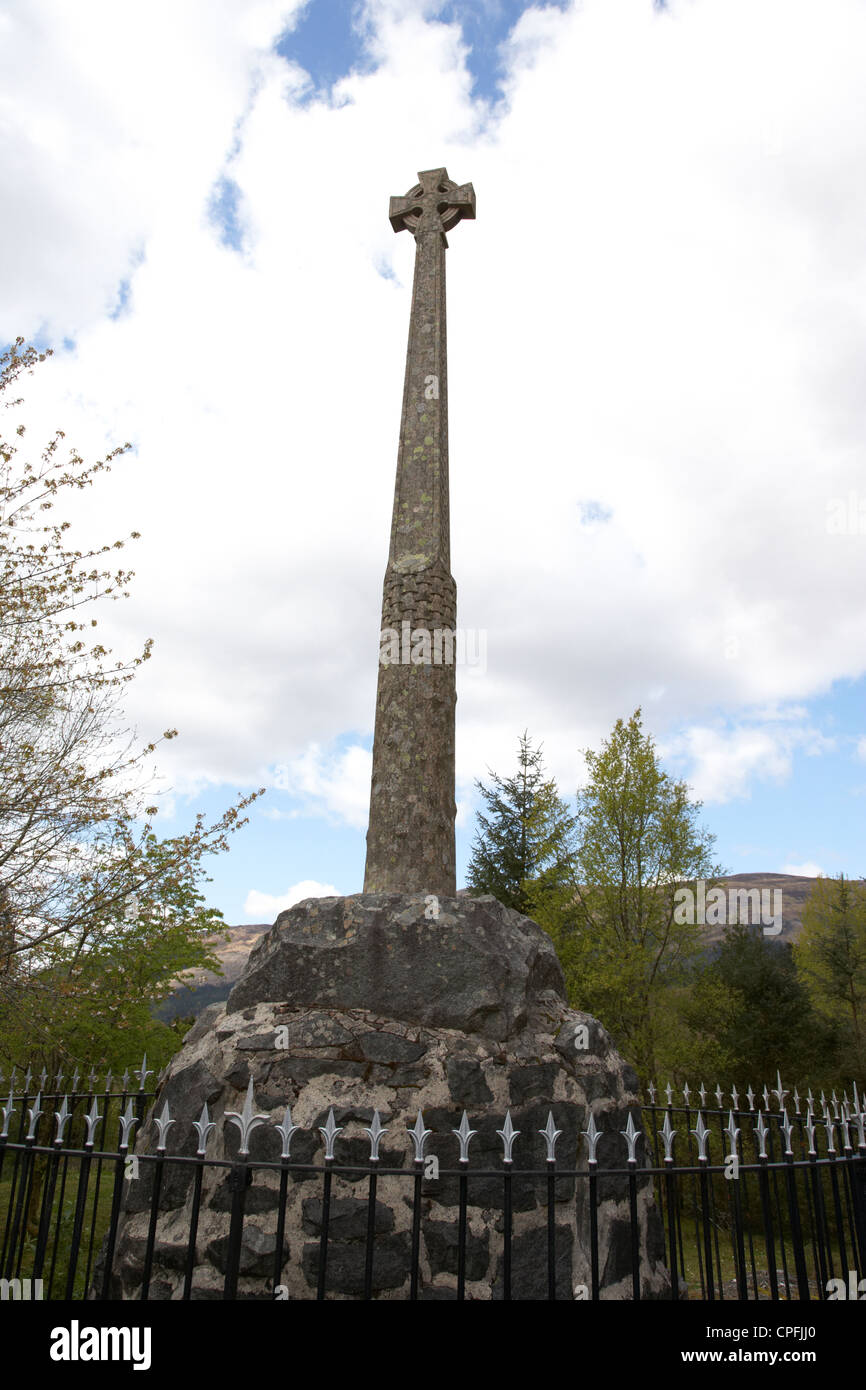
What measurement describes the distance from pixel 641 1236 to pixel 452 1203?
163 centimetres

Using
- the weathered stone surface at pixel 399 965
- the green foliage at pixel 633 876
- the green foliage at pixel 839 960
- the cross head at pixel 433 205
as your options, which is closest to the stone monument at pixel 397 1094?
the weathered stone surface at pixel 399 965

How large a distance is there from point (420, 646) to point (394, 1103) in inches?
142

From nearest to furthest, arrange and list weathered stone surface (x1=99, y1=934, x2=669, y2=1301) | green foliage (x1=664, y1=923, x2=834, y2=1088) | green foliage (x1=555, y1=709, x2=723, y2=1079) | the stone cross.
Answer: weathered stone surface (x1=99, y1=934, x2=669, y2=1301) < the stone cross < green foliage (x1=555, y1=709, x2=723, y2=1079) < green foliage (x1=664, y1=923, x2=834, y2=1088)

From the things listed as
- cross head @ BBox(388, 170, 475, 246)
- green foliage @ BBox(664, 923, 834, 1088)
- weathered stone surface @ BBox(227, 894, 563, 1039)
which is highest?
cross head @ BBox(388, 170, 475, 246)

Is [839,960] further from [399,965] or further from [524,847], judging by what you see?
[399,965]

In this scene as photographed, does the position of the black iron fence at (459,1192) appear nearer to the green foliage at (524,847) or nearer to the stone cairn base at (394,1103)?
the stone cairn base at (394,1103)

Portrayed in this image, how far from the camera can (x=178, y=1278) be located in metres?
4.75

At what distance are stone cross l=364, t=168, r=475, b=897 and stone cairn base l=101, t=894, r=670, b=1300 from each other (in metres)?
0.78

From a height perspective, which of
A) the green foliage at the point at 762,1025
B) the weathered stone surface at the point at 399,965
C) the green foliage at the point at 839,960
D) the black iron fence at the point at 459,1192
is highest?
the green foliage at the point at 839,960

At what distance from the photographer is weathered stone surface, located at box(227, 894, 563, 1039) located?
5.39 meters

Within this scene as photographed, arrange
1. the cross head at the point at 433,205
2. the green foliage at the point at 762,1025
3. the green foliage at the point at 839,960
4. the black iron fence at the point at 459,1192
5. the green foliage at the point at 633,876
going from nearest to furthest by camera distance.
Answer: the black iron fence at the point at 459,1192 < the cross head at the point at 433,205 < the green foliage at the point at 633,876 < the green foliage at the point at 762,1025 < the green foliage at the point at 839,960

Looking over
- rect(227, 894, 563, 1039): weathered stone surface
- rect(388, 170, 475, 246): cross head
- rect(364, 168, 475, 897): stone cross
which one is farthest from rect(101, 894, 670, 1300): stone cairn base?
rect(388, 170, 475, 246): cross head

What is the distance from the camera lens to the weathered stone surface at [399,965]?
5387 millimetres

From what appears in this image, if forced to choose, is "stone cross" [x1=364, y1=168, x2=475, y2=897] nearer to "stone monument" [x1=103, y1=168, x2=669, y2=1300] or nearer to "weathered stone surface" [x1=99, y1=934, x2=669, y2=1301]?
"stone monument" [x1=103, y1=168, x2=669, y2=1300]
